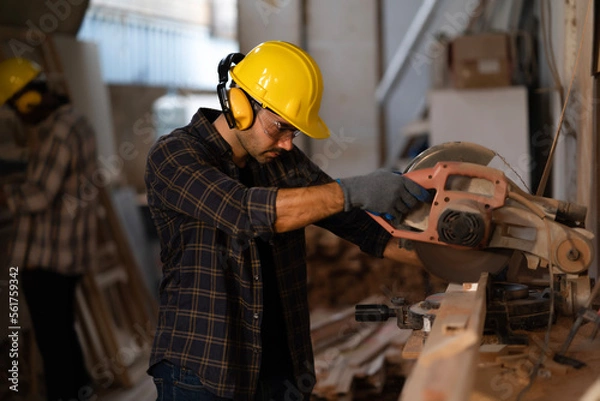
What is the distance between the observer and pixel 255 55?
2189 mm

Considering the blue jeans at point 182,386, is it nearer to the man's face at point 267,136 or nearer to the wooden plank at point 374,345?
the man's face at point 267,136

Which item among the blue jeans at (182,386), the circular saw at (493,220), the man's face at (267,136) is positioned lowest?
the blue jeans at (182,386)

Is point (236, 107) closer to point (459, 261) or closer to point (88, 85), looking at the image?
point (459, 261)

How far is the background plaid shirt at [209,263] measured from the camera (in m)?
1.91

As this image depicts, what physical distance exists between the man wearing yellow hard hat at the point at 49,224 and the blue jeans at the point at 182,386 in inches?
92.8

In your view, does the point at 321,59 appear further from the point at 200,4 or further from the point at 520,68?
the point at 200,4

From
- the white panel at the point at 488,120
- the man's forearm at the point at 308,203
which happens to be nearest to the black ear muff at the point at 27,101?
the white panel at the point at 488,120

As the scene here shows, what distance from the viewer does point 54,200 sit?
4.37 meters

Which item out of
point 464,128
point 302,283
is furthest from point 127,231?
point 302,283

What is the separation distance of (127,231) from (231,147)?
3648 millimetres

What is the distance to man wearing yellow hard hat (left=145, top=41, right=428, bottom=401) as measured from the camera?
73.7 inches

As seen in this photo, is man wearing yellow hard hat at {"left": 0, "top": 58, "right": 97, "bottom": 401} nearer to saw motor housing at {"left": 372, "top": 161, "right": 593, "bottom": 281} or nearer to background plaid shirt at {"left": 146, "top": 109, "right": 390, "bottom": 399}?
background plaid shirt at {"left": 146, "top": 109, "right": 390, "bottom": 399}

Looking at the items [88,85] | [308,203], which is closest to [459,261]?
[308,203]

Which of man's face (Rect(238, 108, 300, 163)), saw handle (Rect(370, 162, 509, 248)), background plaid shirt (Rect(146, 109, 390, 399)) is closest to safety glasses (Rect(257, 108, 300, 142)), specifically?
man's face (Rect(238, 108, 300, 163))
